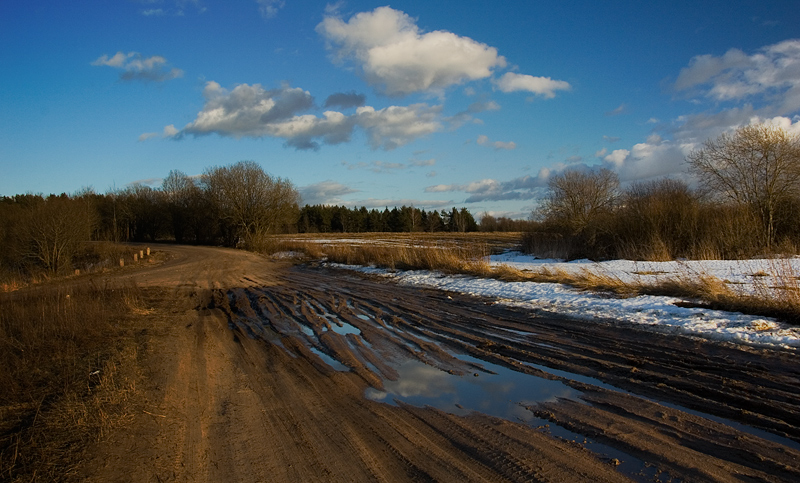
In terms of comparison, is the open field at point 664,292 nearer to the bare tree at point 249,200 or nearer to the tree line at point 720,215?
the tree line at point 720,215

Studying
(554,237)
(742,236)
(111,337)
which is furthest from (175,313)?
(554,237)

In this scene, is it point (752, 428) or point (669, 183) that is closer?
point (752, 428)

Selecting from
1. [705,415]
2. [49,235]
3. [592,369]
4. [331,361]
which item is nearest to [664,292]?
[592,369]

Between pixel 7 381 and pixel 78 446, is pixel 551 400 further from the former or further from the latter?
pixel 7 381

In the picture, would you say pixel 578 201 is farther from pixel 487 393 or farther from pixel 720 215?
pixel 487 393

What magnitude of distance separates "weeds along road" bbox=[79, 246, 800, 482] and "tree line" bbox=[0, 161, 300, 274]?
2457 centimetres

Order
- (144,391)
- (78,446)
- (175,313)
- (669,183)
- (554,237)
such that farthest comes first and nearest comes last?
(554,237), (669,183), (175,313), (144,391), (78,446)

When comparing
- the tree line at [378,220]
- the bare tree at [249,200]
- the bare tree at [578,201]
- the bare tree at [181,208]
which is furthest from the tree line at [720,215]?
the tree line at [378,220]

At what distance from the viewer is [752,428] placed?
425cm

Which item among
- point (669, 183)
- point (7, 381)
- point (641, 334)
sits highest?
point (669, 183)

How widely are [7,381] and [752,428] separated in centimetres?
874

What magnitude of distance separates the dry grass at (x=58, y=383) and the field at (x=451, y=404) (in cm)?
18

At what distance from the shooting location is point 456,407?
5.04 meters

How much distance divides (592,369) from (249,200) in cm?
4479
